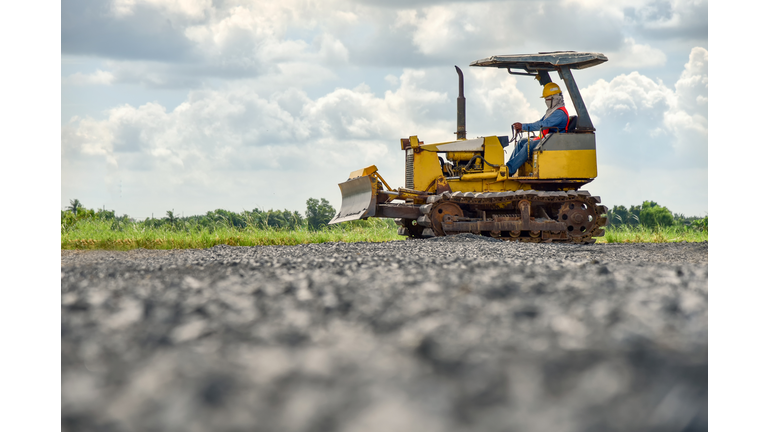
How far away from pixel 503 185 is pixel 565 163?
109 cm

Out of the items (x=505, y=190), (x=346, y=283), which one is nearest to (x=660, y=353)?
(x=346, y=283)

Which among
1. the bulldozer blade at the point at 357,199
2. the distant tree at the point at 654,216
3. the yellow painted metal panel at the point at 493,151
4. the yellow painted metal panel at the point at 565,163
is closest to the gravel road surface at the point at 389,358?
the bulldozer blade at the point at 357,199

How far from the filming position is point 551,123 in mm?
9547

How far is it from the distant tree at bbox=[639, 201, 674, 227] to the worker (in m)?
5.09

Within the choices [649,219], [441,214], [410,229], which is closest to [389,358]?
[441,214]

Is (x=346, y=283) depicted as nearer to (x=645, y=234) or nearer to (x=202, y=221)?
(x=202, y=221)

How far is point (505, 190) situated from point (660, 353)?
816 cm

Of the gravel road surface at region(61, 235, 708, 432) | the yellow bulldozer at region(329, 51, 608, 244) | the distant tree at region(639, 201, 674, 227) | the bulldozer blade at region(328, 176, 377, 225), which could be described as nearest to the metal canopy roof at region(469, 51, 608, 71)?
the yellow bulldozer at region(329, 51, 608, 244)

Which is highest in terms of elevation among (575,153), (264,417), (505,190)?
(575,153)

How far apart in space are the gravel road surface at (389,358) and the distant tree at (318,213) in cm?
938

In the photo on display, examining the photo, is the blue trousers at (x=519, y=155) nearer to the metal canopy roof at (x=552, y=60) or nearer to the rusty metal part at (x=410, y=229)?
the metal canopy roof at (x=552, y=60)

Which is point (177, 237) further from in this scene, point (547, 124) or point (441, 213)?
point (547, 124)

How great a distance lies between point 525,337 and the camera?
1980 millimetres

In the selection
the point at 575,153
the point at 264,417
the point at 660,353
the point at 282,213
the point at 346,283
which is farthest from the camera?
the point at 282,213
